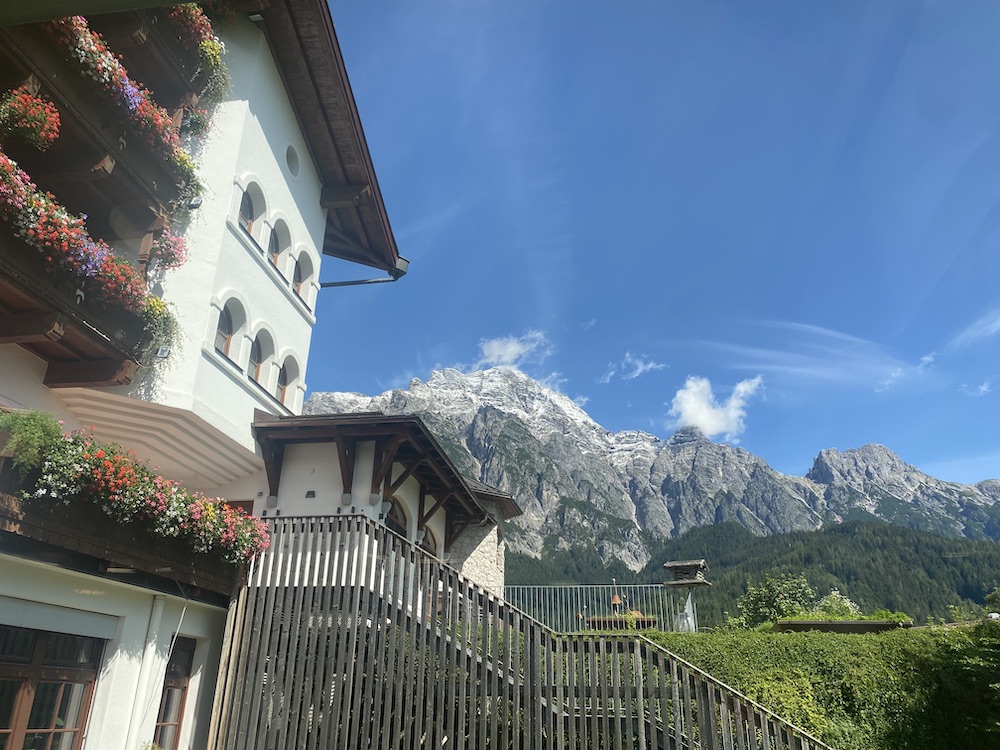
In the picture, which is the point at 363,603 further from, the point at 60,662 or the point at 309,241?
the point at 309,241

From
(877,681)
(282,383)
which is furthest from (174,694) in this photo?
(877,681)

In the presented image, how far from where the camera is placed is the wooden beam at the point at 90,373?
33.8 ft

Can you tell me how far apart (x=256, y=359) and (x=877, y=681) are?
1206 cm

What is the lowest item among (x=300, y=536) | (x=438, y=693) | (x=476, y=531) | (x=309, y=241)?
(x=438, y=693)

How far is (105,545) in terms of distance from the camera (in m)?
8.39

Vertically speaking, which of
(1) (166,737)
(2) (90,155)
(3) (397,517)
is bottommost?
(1) (166,737)

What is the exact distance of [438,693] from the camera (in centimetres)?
996

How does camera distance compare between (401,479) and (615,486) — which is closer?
(401,479)

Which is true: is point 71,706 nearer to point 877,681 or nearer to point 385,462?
point 385,462

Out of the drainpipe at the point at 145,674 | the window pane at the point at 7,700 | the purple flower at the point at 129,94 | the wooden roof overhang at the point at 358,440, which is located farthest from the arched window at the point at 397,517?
the purple flower at the point at 129,94

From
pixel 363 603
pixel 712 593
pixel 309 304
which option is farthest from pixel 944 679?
pixel 712 593

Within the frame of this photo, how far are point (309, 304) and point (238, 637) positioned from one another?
7945 mm

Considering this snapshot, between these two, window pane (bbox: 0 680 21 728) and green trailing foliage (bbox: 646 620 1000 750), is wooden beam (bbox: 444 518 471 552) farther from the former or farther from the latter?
window pane (bbox: 0 680 21 728)

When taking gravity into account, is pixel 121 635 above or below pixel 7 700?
above
